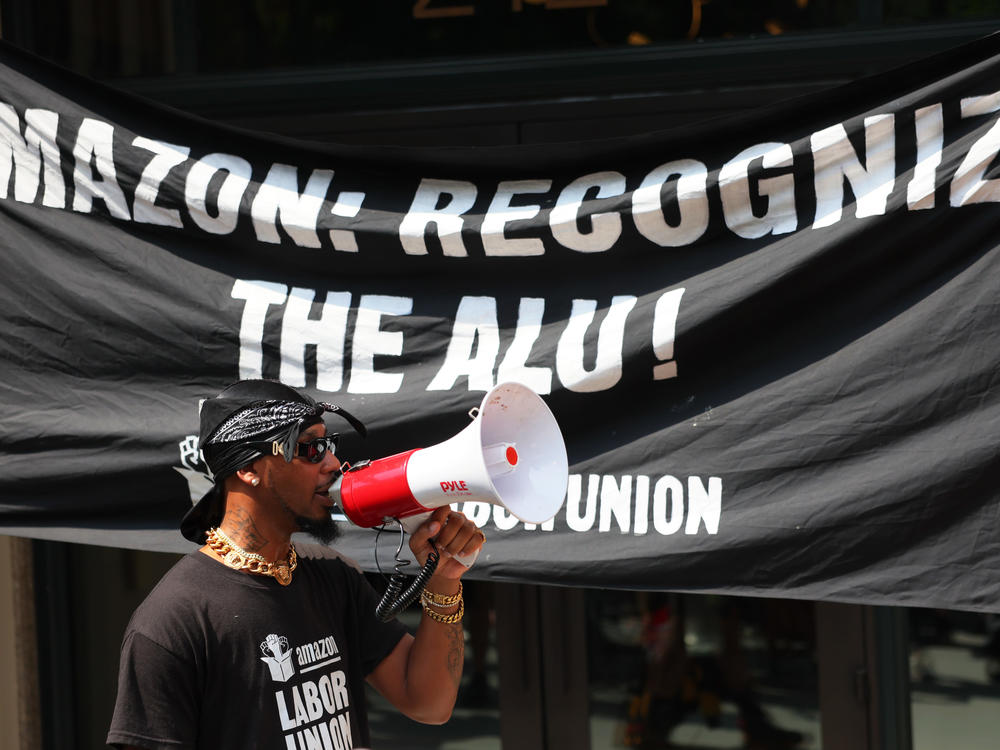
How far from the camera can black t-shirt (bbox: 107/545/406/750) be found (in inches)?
87.7

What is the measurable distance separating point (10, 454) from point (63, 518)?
0.25m

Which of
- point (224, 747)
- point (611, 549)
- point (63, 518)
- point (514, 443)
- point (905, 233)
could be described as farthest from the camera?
point (63, 518)

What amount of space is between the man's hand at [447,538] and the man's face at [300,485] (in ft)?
0.70

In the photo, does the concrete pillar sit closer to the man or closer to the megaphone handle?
the man

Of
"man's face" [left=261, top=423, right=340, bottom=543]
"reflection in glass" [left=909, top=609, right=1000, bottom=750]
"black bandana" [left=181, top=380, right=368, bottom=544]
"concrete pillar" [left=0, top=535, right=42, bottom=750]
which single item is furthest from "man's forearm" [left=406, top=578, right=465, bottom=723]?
"concrete pillar" [left=0, top=535, right=42, bottom=750]

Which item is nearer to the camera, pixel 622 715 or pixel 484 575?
pixel 484 575

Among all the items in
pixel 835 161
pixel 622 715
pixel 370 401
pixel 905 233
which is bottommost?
pixel 622 715

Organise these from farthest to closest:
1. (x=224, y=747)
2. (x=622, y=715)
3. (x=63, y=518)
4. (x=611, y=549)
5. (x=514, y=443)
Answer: (x=622, y=715)
(x=63, y=518)
(x=611, y=549)
(x=514, y=443)
(x=224, y=747)

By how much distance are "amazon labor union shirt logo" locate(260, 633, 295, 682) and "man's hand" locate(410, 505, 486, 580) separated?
324mm

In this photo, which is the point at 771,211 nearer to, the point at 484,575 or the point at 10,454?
the point at 484,575

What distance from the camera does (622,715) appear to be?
4.00 m

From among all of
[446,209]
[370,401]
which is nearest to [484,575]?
[370,401]

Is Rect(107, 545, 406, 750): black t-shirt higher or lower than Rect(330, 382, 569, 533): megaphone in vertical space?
lower

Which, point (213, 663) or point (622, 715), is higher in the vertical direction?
point (213, 663)
